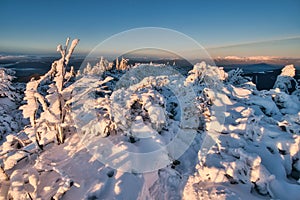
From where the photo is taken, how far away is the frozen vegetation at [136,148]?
5773 millimetres

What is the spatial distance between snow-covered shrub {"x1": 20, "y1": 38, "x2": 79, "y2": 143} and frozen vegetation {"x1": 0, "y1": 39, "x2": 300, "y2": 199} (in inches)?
1.3

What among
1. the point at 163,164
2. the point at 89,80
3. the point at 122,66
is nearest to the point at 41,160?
the point at 89,80

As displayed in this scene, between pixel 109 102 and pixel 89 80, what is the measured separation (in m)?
1.37

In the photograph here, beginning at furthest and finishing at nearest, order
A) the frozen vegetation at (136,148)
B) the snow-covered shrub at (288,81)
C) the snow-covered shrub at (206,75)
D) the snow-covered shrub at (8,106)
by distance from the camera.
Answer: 1. the snow-covered shrub at (288,81)
2. the snow-covered shrub at (8,106)
3. the snow-covered shrub at (206,75)
4. the frozen vegetation at (136,148)

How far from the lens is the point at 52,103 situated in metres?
7.40

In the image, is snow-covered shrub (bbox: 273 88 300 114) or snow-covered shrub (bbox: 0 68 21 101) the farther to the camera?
snow-covered shrub (bbox: 0 68 21 101)

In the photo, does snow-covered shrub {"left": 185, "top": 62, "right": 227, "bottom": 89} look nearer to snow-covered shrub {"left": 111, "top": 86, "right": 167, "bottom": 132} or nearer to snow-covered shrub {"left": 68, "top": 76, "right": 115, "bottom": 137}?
snow-covered shrub {"left": 111, "top": 86, "right": 167, "bottom": 132}

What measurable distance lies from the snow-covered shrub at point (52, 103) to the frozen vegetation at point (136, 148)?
32 mm

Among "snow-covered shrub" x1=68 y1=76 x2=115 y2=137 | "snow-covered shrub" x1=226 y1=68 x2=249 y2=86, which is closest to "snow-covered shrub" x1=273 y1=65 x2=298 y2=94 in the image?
"snow-covered shrub" x1=226 y1=68 x2=249 y2=86

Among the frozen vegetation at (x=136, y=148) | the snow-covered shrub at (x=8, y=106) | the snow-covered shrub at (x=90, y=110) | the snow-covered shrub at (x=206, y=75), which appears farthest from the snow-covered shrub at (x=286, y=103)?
the snow-covered shrub at (x=8, y=106)

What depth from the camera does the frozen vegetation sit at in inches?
227

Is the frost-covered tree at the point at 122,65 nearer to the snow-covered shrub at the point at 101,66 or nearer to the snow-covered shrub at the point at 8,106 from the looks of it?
the snow-covered shrub at the point at 101,66

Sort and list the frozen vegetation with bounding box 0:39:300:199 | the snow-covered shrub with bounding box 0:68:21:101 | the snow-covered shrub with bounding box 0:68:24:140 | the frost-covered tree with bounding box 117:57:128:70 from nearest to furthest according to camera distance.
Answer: the frozen vegetation with bounding box 0:39:300:199, the snow-covered shrub with bounding box 0:68:24:140, the snow-covered shrub with bounding box 0:68:21:101, the frost-covered tree with bounding box 117:57:128:70

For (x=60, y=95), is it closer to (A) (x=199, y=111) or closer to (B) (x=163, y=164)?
(B) (x=163, y=164)
